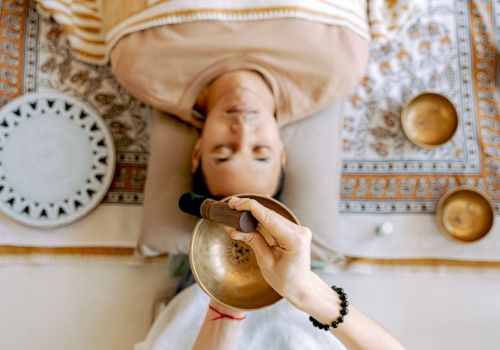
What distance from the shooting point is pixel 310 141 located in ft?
5.00

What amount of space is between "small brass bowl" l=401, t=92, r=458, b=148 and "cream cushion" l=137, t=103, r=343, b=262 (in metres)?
0.32

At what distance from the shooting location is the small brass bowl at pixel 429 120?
1.67m

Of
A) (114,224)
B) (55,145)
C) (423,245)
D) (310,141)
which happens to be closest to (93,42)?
(55,145)

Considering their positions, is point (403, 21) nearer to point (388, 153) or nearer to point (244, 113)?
point (388, 153)

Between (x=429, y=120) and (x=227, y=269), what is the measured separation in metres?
0.94

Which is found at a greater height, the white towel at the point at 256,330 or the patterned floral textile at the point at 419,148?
the patterned floral textile at the point at 419,148

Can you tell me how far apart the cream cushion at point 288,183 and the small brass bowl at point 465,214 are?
15.3 inches

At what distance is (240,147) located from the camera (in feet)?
4.18

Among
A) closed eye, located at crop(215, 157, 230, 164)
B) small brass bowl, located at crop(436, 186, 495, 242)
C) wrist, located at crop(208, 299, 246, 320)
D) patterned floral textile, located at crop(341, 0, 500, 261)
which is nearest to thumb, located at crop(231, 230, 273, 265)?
wrist, located at crop(208, 299, 246, 320)

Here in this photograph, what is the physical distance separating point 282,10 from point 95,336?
46.4 inches

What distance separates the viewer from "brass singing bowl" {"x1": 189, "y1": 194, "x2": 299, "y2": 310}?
1.15 m

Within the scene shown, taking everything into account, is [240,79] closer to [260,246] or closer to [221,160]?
[221,160]

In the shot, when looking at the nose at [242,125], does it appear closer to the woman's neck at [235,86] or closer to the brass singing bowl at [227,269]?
the woman's neck at [235,86]

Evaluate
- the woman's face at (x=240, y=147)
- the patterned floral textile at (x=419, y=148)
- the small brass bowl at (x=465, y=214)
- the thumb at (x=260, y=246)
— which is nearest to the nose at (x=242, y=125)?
the woman's face at (x=240, y=147)
